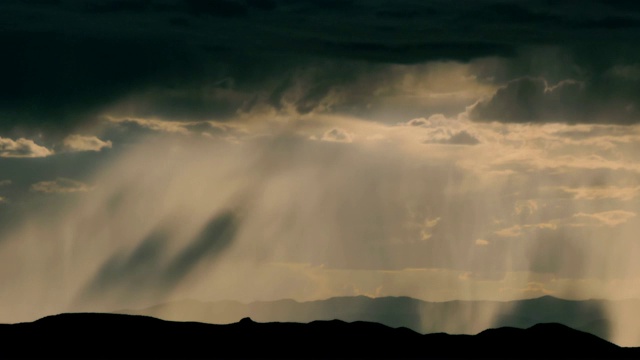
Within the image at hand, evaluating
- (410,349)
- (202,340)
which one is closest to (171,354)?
(202,340)

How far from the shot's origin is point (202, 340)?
17975 centimetres

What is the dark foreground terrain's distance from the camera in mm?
172625

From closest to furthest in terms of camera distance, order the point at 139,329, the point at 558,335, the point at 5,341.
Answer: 1. the point at 5,341
2. the point at 139,329
3. the point at 558,335

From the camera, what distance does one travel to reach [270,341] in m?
182

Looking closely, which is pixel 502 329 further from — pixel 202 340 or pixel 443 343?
pixel 202 340

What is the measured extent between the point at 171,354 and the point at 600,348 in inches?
2959

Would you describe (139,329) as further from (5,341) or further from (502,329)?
(502,329)

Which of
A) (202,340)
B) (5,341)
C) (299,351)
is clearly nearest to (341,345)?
(299,351)

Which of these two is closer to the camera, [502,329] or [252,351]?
[252,351]

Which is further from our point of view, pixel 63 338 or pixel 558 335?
pixel 558 335

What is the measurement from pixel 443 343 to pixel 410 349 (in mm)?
7220

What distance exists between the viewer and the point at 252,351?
582 feet

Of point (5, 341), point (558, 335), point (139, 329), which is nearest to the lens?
point (5, 341)

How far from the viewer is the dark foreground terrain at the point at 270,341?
566 feet
